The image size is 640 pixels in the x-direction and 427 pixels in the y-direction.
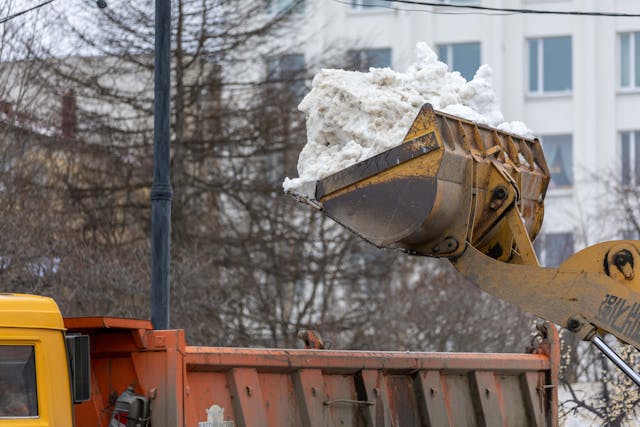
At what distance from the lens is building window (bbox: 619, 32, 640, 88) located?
34188 millimetres

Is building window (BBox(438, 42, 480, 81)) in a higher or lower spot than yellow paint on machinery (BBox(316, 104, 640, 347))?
higher

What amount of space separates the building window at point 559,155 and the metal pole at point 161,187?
24960mm

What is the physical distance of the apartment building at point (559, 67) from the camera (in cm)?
3388

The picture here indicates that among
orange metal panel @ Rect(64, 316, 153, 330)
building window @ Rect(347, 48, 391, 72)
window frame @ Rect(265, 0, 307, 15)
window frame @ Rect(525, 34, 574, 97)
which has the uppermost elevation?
window frame @ Rect(525, 34, 574, 97)

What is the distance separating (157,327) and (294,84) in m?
13.1

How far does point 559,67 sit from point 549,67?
10.8 inches

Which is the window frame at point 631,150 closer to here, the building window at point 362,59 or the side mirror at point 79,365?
the building window at point 362,59

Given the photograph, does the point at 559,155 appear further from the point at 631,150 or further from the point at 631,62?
the point at 631,62

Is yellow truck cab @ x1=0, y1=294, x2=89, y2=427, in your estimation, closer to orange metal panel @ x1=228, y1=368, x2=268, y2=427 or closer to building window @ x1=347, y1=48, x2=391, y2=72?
orange metal panel @ x1=228, y1=368, x2=268, y2=427

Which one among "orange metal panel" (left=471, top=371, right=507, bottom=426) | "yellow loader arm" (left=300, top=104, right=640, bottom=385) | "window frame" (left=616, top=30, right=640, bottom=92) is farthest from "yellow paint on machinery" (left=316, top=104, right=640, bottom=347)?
"window frame" (left=616, top=30, right=640, bottom=92)

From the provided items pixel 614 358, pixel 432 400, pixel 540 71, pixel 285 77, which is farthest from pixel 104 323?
pixel 540 71

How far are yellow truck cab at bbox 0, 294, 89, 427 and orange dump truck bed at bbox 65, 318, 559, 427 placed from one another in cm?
69

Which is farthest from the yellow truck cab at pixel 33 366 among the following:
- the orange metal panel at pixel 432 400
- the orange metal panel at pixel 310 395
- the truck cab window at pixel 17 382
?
the orange metal panel at pixel 432 400

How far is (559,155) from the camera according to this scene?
1374 inches
